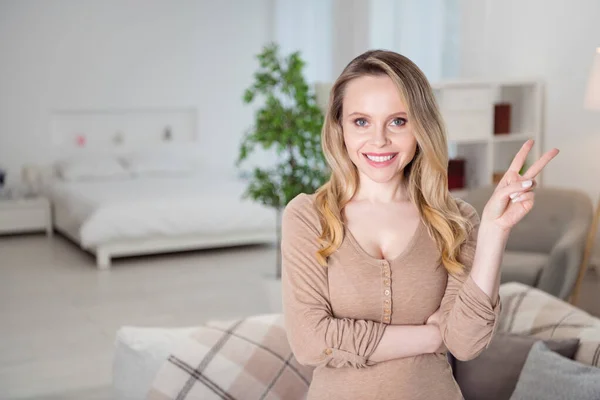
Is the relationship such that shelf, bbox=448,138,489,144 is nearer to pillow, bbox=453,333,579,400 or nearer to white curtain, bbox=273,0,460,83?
white curtain, bbox=273,0,460,83

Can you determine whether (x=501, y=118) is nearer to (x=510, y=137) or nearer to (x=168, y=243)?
(x=510, y=137)

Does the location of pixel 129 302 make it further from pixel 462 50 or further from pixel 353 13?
pixel 353 13

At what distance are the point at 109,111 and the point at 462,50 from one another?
406cm

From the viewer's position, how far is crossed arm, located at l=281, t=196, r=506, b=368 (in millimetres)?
1498

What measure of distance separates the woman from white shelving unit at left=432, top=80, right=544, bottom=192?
11.1 feet

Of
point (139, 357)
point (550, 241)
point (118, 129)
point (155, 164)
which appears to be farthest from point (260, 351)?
point (118, 129)

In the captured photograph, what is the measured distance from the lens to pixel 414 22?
254 inches

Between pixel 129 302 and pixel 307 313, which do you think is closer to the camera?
pixel 307 313

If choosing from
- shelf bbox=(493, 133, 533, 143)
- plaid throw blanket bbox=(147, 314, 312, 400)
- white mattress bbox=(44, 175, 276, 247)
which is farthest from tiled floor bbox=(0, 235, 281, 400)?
shelf bbox=(493, 133, 533, 143)

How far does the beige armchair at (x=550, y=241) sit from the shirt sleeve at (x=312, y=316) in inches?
108

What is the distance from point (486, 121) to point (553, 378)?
3207 millimetres

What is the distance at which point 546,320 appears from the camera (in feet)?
8.66

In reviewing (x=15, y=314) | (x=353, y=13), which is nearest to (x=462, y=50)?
(x=353, y=13)

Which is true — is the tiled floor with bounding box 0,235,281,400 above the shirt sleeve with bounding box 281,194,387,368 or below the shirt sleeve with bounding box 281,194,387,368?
below
